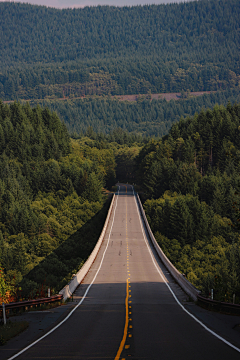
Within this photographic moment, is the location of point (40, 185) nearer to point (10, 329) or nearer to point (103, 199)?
point (103, 199)

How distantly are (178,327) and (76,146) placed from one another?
565 feet

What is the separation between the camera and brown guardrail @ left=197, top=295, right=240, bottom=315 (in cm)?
2093

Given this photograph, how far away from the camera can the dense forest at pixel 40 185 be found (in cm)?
11044

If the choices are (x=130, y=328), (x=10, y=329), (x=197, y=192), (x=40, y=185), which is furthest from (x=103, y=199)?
(x=10, y=329)

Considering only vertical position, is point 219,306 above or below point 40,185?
below

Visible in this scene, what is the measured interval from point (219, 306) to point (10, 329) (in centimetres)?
1123

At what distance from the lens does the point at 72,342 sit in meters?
15.3

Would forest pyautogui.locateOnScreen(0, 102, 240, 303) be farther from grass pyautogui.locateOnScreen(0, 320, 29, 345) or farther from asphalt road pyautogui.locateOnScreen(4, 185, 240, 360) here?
grass pyautogui.locateOnScreen(0, 320, 29, 345)

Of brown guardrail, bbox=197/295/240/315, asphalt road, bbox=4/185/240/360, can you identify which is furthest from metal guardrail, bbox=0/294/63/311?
brown guardrail, bbox=197/295/240/315

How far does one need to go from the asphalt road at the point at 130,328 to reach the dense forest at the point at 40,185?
49801 mm

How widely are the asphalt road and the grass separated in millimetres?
1249

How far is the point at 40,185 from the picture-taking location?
148625mm

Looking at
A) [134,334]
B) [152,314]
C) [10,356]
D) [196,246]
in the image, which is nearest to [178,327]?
[134,334]

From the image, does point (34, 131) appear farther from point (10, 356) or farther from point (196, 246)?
point (10, 356)
